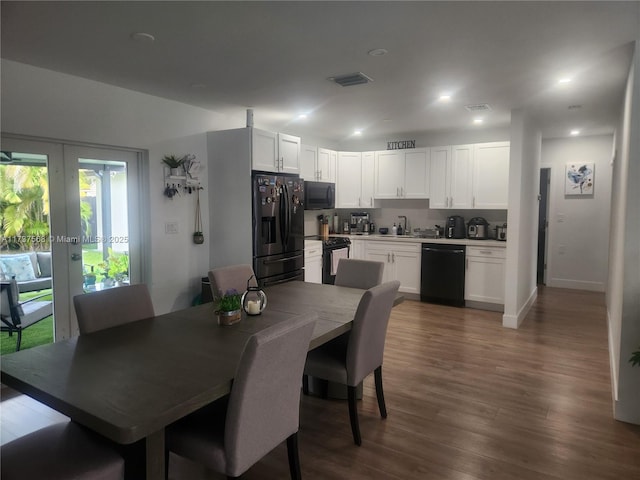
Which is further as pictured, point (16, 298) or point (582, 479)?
point (16, 298)

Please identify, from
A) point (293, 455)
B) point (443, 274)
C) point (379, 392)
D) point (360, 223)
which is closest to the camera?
point (293, 455)

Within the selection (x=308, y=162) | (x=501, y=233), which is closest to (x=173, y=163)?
(x=308, y=162)

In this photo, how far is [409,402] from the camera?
2990mm

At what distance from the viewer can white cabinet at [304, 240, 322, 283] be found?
215 inches

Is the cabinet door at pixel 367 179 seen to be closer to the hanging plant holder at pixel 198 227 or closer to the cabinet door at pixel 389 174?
the cabinet door at pixel 389 174

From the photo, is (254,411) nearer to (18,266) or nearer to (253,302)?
(253,302)

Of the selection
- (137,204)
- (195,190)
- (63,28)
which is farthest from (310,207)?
(63,28)

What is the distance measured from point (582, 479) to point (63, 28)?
12.7 ft

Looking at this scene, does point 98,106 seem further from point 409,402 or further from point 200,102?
point 409,402

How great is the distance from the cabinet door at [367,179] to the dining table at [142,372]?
4381 millimetres

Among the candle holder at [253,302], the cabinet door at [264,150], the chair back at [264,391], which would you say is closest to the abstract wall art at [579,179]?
the cabinet door at [264,150]

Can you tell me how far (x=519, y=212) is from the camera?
4.70m

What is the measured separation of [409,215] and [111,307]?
16.9 ft

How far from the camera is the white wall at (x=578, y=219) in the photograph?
6.39 m
